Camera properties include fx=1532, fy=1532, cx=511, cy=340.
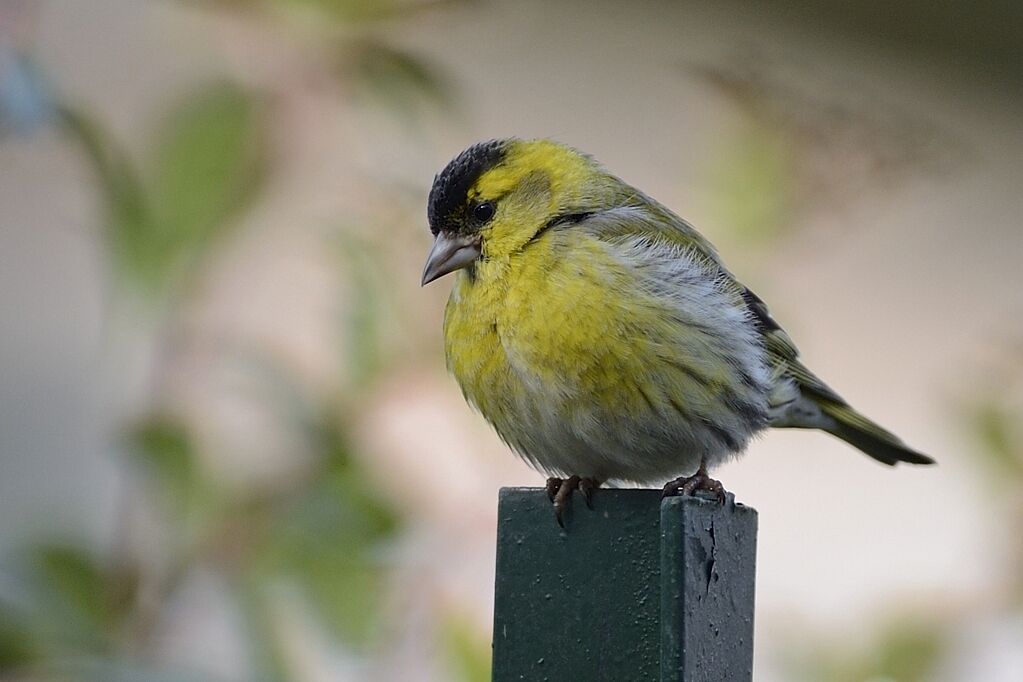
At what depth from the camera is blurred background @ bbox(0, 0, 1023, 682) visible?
195cm

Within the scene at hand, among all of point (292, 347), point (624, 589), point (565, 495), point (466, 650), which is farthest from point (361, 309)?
point (292, 347)

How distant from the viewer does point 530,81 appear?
4473 millimetres

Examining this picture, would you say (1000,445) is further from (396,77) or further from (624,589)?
(624,589)

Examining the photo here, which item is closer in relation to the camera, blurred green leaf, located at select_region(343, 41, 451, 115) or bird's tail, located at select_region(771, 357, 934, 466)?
blurred green leaf, located at select_region(343, 41, 451, 115)

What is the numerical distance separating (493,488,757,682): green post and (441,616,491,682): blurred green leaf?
562 mm

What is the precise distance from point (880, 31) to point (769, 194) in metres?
2.63

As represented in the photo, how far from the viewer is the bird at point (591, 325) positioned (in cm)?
210

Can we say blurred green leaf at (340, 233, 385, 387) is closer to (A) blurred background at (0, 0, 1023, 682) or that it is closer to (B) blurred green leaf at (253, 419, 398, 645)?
(A) blurred background at (0, 0, 1023, 682)


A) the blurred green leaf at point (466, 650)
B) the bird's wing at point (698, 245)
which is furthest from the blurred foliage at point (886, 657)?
the blurred green leaf at point (466, 650)

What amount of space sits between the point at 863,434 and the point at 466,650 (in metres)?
1.02

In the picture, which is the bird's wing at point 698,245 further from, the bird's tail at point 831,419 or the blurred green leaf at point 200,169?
the blurred green leaf at point 200,169

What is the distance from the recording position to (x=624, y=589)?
4.52ft

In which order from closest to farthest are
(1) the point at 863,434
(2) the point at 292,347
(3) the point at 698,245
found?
(3) the point at 698,245 < (1) the point at 863,434 < (2) the point at 292,347

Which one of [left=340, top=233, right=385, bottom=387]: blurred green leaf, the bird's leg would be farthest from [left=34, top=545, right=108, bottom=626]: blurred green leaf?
the bird's leg
